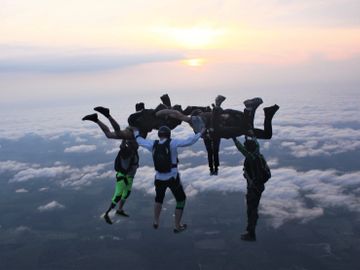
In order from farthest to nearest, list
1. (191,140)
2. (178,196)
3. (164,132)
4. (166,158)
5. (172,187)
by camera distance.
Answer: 1. (178,196)
2. (172,187)
3. (166,158)
4. (164,132)
5. (191,140)

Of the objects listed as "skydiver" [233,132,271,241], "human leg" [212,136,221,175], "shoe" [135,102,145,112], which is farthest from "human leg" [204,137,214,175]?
"shoe" [135,102,145,112]

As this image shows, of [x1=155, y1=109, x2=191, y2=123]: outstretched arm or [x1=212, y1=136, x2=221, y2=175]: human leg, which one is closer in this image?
[x1=155, y1=109, x2=191, y2=123]: outstretched arm

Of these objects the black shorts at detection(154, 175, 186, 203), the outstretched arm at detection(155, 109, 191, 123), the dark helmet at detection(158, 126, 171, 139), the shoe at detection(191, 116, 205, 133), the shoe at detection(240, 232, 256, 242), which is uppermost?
the outstretched arm at detection(155, 109, 191, 123)

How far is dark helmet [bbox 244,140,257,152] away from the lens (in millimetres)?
9994

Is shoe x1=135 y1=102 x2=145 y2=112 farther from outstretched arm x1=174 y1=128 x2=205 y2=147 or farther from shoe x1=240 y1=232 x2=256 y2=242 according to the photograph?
shoe x1=240 y1=232 x2=256 y2=242

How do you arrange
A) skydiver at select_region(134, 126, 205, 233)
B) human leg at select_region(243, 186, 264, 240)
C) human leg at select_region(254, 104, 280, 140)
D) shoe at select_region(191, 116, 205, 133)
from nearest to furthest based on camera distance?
human leg at select_region(254, 104, 280, 140) → shoe at select_region(191, 116, 205, 133) → skydiver at select_region(134, 126, 205, 233) → human leg at select_region(243, 186, 264, 240)

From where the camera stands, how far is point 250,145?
33.2 feet

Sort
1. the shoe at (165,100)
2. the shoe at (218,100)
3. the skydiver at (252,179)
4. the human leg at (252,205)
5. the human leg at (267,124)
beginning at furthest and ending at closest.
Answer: the human leg at (252,205)
the skydiver at (252,179)
the shoe at (165,100)
the shoe at (218,100)
the human leg at (267,124)

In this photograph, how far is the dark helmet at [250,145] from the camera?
9994 millimetres

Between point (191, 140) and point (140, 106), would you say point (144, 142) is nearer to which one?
point (140, 106)

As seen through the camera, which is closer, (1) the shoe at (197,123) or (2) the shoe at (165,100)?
(1) the shoe at (197,123)

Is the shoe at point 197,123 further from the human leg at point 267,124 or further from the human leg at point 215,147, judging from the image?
the human leg at point 267,124

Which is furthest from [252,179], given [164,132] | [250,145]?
[164,132]

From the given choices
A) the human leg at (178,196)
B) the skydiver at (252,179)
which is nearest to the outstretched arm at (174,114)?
the human leg at (178,196)
